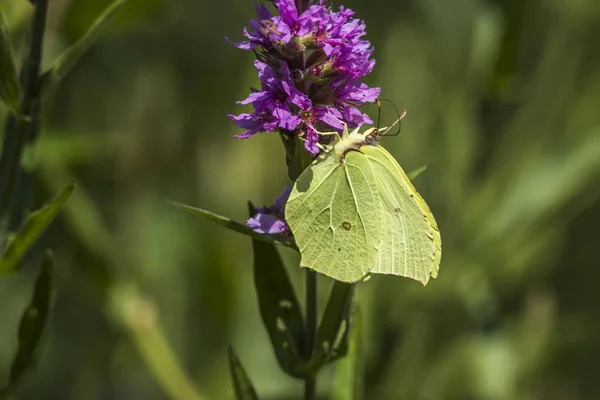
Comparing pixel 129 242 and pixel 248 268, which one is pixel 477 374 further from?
pixel 129 242

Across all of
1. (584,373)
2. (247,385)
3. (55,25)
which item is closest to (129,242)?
(55,25)

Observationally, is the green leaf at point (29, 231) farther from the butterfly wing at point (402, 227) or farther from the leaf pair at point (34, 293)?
the butterfly wing at point (402, 227)

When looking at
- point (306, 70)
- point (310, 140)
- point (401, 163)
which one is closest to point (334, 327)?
point (310, 140)

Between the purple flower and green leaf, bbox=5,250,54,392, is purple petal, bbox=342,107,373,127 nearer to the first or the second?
the purple flower

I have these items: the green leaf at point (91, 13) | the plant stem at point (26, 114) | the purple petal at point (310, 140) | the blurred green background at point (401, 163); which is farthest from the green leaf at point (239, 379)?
the green leaf at point (91, 13)

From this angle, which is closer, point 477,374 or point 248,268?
point 477,374

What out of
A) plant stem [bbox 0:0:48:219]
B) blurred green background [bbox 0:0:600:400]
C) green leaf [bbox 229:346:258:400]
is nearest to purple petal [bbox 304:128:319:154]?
green leaf [bbox 229:346:258:400]
